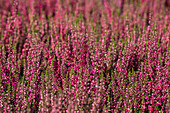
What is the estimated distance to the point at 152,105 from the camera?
211 cm

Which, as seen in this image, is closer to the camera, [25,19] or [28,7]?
[25,19]

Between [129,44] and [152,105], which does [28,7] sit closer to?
[129,44]

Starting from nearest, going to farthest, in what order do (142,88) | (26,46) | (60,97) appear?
(60,97), (142,88), (26,46)

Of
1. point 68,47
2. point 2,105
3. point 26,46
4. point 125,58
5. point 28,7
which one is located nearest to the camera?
point 2,105

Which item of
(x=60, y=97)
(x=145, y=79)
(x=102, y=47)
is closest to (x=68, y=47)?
(x=102, y=47)

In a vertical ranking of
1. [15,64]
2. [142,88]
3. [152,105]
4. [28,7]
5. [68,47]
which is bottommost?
[152,105]

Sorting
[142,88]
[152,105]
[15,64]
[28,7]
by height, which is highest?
[28,7]

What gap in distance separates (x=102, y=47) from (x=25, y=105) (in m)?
1.15

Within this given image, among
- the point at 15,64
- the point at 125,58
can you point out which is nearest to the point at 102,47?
the point at 125,58

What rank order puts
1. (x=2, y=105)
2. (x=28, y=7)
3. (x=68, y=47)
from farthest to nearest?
(x=28, y=7), (x=68, y=47), (x=2, y=105)

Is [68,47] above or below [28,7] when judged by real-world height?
below

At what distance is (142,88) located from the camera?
7.05 ft

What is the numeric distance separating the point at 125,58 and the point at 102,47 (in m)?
0.33

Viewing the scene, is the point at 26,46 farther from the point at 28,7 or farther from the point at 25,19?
the point at 28,7
